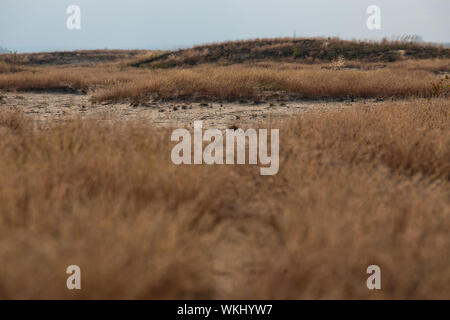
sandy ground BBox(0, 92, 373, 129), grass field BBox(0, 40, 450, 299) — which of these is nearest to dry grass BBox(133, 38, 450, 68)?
sandy ground BBox(0, 92, 373, 129)

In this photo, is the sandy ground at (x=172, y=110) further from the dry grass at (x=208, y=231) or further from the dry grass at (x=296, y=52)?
the dry grass at (x=296, y=52)

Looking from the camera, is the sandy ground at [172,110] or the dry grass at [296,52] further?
the dry grass at [296,52]

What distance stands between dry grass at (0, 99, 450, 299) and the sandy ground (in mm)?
3632

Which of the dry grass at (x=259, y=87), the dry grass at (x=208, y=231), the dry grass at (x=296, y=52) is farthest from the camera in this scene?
the dry grass at (x=296, y=52)

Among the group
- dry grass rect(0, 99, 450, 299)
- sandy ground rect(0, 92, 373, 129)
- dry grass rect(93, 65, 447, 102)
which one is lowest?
dry grass rect(0, 99, 450, 299)

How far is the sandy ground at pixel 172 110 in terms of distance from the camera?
7.02 meters

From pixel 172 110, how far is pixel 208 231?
5.89m

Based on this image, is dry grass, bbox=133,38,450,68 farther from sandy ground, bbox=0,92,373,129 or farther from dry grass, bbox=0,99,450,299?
dry grass, bbox=0,99,450,299

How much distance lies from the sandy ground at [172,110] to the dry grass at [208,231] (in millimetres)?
3632

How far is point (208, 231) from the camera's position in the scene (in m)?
2.46

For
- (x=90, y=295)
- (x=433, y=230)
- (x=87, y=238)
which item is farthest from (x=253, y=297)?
(x=433, y=230)

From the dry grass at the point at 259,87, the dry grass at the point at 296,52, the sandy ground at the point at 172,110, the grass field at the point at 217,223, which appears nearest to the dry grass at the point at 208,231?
the grass field at the point at 217,223

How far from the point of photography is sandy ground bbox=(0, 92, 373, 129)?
277 inches
